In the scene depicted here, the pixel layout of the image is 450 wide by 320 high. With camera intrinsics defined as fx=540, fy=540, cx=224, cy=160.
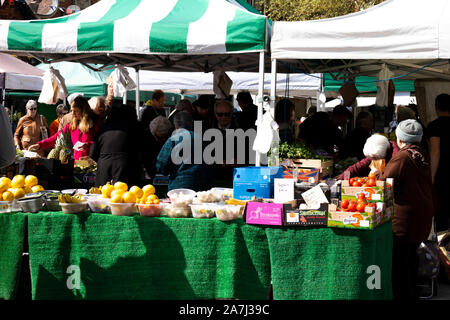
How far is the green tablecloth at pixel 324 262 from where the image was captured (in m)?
4.04

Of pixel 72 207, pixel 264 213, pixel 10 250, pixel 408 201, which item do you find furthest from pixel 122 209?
pixel 408 201

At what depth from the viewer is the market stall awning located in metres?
5.33

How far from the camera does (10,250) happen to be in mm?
Answer: 4406

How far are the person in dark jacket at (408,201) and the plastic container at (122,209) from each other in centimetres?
210

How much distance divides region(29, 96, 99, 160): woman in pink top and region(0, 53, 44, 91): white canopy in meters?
3.24

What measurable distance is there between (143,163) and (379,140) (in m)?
2.58

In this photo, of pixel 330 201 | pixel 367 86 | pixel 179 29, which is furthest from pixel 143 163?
pixel 367 86

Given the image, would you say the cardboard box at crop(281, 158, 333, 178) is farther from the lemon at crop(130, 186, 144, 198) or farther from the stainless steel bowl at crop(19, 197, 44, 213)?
the stainless steel bowl at crop(19, 197, 44, 213)

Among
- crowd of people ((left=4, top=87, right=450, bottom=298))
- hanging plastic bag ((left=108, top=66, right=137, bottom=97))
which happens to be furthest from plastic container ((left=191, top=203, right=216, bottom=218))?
hanging plastic bag ((left=108, top=66, right=137, bottom=97))

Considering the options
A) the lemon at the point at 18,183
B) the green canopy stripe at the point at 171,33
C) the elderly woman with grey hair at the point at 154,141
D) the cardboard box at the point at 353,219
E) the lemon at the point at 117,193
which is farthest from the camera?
the elderly woman with grey hair at the point at 154,141

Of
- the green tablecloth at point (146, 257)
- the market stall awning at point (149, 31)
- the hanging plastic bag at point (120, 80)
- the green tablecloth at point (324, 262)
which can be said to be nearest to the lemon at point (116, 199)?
the green tablecloth at point (146, 257)

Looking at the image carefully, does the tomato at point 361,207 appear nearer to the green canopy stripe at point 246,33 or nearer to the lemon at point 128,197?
the lemon at point 128,197

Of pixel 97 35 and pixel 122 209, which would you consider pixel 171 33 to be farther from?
pixel 122 209

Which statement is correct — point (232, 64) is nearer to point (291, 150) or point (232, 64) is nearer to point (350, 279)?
point (291, 150)
